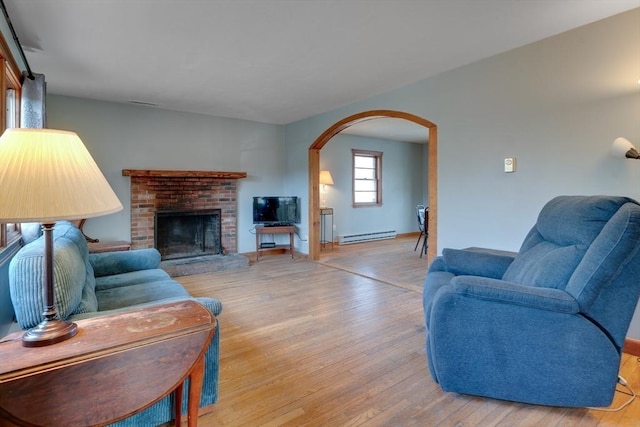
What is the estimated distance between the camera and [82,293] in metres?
1.92

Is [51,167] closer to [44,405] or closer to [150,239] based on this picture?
[44,405]

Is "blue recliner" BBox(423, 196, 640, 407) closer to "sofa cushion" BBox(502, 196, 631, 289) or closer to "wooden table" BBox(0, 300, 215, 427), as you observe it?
"sofa cushion" BBox(502, 196, 631, 289)

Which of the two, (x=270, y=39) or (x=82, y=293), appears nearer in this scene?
(x=82, y=293)

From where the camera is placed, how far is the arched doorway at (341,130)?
3689 mm

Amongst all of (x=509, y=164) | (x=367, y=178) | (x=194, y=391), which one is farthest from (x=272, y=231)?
(x=194, y=391)

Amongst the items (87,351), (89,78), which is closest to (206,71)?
(89,78)

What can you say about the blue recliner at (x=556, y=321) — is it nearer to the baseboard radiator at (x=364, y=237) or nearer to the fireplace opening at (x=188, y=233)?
the fireplace opening at (x=188, y=233)

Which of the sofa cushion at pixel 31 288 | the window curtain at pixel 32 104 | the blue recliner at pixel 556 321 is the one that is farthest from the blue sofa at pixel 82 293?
the blue recliner at pixel 556 321

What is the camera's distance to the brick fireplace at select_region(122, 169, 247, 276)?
487 cm

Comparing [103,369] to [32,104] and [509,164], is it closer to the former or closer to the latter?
[32,104]

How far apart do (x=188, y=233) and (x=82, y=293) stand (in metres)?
3.55

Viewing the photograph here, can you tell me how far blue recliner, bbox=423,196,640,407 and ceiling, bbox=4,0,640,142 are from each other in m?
→ 1.55

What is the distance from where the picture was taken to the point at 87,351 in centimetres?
109

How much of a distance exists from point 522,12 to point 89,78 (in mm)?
4208
